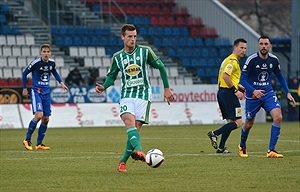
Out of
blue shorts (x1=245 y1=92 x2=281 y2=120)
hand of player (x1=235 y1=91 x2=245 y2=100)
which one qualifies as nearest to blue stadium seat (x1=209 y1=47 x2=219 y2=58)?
hand of player (x1=235 y1=91 x2=245 y2=100)

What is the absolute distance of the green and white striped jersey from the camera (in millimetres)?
12203

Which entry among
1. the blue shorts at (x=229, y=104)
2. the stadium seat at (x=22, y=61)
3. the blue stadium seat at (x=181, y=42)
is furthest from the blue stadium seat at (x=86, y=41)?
the blue shorts at (x=229, y=104)

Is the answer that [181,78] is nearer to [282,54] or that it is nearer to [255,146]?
[282,54]

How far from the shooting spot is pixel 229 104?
1647cm

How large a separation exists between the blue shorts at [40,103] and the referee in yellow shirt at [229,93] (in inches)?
177

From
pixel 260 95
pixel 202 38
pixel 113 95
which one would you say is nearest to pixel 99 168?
pixel 260 95

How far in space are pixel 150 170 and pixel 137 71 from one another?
1.58 m

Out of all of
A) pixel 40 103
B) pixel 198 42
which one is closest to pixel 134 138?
pixel 40 103

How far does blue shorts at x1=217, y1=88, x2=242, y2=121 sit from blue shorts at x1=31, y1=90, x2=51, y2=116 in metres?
4.58

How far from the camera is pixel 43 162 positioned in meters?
14.3

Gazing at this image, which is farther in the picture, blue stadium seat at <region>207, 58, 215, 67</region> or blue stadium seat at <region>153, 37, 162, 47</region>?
blue stadium seat at <region>153, 37, 162, 47</region>

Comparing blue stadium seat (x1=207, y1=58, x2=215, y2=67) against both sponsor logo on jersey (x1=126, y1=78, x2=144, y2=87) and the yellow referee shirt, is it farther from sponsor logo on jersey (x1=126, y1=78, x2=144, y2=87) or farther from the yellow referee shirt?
sponsor logo on jersey (x1=126, y1=78, x2=144, y2=87)

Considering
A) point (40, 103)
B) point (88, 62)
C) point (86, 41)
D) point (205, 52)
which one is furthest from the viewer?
point (205, 52)

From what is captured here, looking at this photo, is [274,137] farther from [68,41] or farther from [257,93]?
[68,41]
